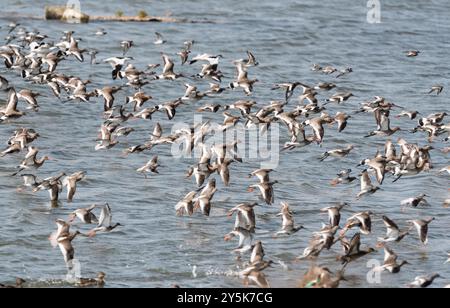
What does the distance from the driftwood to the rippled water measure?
2.48 feet

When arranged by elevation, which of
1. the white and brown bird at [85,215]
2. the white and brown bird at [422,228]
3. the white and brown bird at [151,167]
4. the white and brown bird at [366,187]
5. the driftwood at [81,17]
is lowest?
the white and brown bird at [422,228]

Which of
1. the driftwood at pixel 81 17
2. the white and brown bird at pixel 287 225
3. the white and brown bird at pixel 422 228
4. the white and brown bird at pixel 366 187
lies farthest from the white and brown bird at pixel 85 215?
the driftwood at pixel 81 17

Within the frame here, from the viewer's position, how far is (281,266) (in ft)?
81.1

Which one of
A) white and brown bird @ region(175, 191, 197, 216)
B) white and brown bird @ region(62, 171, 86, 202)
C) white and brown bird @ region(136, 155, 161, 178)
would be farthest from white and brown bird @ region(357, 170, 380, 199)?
white and brown bird @ region(62, 171, 86, 202)

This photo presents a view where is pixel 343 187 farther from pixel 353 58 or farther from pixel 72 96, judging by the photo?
pixel 353 58

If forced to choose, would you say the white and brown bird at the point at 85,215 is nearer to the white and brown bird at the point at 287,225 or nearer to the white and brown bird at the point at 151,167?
the white and brown bird at the point at 287,225

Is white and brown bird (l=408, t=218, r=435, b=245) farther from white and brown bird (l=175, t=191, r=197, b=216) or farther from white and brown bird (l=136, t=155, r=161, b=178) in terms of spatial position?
white and brown bird (l=136, t=155, r=161, b=178)

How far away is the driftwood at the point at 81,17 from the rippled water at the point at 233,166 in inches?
29.7

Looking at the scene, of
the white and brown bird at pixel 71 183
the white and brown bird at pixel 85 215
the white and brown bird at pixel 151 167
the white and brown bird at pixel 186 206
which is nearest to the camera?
the white and brown bird at pixel 85 215

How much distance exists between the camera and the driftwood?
55281 mm

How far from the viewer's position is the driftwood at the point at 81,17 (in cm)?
5528

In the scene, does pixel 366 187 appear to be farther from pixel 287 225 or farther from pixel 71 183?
pixel 71 183
